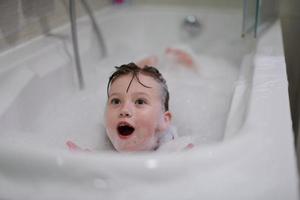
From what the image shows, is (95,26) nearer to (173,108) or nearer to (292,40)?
(173,108)

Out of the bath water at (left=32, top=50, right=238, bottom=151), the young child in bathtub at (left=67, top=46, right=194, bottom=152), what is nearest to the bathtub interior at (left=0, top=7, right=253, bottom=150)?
the bath water at (left=32, top=50, right=238, bottom=151)

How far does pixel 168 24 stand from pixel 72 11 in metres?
0.66

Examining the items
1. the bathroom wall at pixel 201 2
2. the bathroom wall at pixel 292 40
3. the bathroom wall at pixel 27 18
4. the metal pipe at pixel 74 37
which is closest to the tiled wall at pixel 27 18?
the bathroom wall at pixel 27 18

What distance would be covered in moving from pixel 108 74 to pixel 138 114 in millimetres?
654

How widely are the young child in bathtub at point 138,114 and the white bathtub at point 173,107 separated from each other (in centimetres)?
10

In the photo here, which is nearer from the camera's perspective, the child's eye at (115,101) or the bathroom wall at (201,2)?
the child's eye at (115,101)

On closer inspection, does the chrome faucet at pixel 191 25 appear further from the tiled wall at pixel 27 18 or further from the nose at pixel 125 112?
the nose at pixel 125 112

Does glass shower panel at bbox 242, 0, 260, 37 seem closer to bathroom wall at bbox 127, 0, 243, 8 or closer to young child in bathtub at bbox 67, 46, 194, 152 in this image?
young child in bathtub at bbox 67, 46, 194, 152

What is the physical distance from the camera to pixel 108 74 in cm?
153

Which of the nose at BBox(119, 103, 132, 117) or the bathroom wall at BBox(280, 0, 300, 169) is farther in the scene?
the bathroom wall at BBox(280, 0, 300, 169)

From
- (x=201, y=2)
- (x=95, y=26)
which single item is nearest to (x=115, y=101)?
(x=95, y=26)

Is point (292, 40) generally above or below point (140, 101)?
above

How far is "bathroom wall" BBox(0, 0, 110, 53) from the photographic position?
1.21 m

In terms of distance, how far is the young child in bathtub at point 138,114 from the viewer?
2.98 feet
